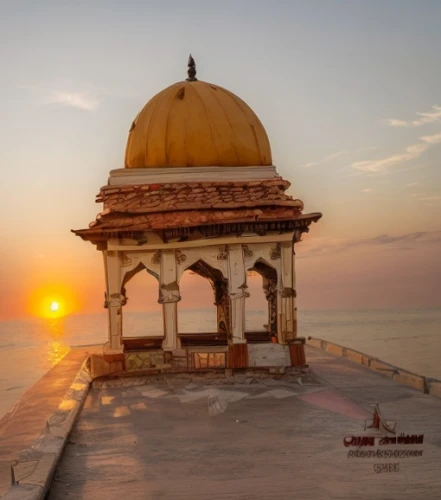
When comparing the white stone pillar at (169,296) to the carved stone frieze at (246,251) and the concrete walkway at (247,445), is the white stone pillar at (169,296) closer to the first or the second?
the concrete walkway at (247,445)

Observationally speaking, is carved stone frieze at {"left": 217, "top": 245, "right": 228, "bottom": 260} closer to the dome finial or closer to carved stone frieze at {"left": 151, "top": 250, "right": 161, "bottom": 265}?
carved stone frieze at {"left": 151, "top": 250, "right": 161, "bottom": 265}

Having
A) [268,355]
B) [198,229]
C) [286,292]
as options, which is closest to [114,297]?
[198,229]

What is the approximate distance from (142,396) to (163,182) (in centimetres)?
545

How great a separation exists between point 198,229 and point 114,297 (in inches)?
107

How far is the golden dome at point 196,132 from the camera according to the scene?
1783cm

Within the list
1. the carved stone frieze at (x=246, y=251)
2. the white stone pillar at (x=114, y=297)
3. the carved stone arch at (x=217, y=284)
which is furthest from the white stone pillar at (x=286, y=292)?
the carved stone arch at (x=217, y=284)

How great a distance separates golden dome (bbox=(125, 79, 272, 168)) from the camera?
1783cm

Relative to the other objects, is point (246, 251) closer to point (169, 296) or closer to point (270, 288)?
point (169, 296)

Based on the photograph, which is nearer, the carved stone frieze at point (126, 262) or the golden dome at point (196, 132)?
the carved stone frieze at point (126, 262)

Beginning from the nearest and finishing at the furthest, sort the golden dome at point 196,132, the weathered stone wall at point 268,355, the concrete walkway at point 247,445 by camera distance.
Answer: the concrete walkway at point 247,445, the weathered stone wall at point 268,355, the golden dome at point 196,132

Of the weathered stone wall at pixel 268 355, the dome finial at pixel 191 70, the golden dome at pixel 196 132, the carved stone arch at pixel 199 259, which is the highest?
the dome finial at pixel 191 70

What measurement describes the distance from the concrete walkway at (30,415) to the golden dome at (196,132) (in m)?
6.25

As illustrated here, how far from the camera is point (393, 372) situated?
16.9 metres

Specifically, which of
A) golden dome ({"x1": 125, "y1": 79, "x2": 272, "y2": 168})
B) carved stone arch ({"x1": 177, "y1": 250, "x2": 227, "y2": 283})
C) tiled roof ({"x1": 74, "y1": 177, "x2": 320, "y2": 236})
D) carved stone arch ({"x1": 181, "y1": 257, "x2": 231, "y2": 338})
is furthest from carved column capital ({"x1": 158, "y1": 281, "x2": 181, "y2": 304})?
carved stone arch ({"x1": 181, "y1": 257, "x2": 231, "y2": 338})
